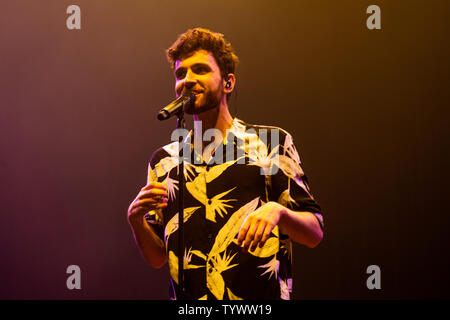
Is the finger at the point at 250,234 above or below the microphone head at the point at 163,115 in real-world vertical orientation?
below

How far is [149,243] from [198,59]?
2.31ft

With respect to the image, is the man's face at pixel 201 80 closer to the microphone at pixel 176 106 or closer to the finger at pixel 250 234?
the microphone at pixel 176 106

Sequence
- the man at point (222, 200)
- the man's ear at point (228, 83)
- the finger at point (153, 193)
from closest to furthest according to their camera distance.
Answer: the finger at point (153, 193) → the man at point (222, 200) → the man's ear at point (228, 83)

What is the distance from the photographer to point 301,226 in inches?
51.1

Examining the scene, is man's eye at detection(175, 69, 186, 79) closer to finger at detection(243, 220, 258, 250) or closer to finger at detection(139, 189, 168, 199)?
finger at detection(139, 189, 168, 199)

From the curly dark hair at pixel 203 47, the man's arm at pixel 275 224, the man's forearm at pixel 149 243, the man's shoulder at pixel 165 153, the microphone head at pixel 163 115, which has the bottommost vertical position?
the man's forearm at pixel 149 243

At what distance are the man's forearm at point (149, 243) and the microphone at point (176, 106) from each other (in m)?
0.44

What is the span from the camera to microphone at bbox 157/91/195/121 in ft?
3.54

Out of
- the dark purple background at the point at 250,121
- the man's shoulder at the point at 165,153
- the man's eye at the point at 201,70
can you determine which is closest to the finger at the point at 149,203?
the man's shoulder at the point at 165,153

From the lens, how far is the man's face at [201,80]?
4.73ft

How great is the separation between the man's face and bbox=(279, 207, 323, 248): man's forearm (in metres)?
0.50

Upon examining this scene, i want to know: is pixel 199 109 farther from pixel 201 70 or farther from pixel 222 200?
pixel 222 200

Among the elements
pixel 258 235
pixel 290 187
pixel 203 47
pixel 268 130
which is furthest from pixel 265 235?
pixel 203 47
